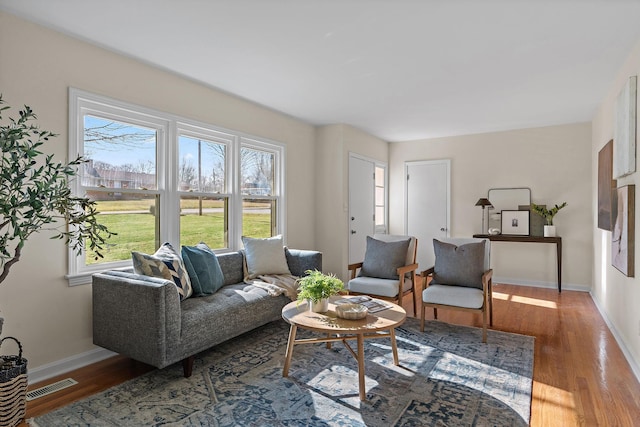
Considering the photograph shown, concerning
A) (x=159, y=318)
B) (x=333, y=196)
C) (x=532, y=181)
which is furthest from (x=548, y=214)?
(x=159, y=318)

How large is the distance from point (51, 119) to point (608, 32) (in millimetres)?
4141

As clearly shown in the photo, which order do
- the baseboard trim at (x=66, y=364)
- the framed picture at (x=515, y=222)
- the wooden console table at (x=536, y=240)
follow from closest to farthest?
1. the baseboard trim at (x=66, y=364)
2. the wooden console table at (x=536, y=240)
3. the framed picture at (x=515, y=222)

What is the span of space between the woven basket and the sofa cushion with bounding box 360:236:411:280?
3.07m

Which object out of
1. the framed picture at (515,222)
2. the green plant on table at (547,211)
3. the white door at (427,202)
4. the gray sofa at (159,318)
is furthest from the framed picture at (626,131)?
the gray sofa at (159,318)

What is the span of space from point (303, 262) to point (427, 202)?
3.42 meters

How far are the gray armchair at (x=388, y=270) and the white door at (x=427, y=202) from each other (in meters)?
2.57

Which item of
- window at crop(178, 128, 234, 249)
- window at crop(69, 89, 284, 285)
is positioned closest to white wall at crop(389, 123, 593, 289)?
window at crop(69, 89, 284, 285)

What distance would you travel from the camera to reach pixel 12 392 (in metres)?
2.09

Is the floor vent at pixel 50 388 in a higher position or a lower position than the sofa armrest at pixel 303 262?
lower

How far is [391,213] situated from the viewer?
7.14 meters

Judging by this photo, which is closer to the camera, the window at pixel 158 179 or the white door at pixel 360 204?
the window at pixel 158 179

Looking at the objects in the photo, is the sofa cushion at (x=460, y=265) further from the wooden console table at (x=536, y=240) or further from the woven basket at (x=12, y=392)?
the woven basket at (x=12, y=392)

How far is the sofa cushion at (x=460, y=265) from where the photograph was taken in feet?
12.3

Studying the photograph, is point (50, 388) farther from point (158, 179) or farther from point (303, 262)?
point (303, 262)
